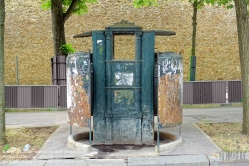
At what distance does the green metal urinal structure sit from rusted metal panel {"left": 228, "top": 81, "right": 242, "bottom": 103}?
24.9 ft

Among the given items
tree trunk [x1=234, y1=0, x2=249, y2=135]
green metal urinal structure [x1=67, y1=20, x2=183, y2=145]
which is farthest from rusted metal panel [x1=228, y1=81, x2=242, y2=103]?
green metal urinal structure [x1=67, y1=20, x2=183, y2=145]

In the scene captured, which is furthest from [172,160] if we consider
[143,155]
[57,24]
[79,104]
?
[57,24]

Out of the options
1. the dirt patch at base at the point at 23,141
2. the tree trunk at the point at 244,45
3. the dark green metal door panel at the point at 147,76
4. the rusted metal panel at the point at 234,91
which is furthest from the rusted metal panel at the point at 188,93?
the dark green metal door panel at the point at 147,76

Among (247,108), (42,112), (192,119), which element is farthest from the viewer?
(42,112)

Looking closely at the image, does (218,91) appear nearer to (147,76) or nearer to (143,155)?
(147,76)

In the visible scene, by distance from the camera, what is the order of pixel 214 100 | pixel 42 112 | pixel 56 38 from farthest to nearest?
pixel 56 38, pixel 214 100, pixel 42 112

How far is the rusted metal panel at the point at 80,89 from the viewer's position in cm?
638

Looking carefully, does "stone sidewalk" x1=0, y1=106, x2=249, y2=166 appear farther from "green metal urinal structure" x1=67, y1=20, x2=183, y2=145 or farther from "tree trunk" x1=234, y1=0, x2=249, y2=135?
"tree trunk" x1=234, y1=0, x2=249, y2=135

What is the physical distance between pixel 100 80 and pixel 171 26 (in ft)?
50.1

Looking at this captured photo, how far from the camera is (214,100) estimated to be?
1333 centimetres

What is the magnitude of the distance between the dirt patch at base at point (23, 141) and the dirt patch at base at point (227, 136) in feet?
12.2

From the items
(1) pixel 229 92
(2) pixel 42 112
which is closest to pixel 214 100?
(1) pixel 229 92

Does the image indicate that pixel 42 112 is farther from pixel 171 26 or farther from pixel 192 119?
pixel 171 26

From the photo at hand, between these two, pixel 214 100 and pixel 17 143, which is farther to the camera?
pixel 214 100
